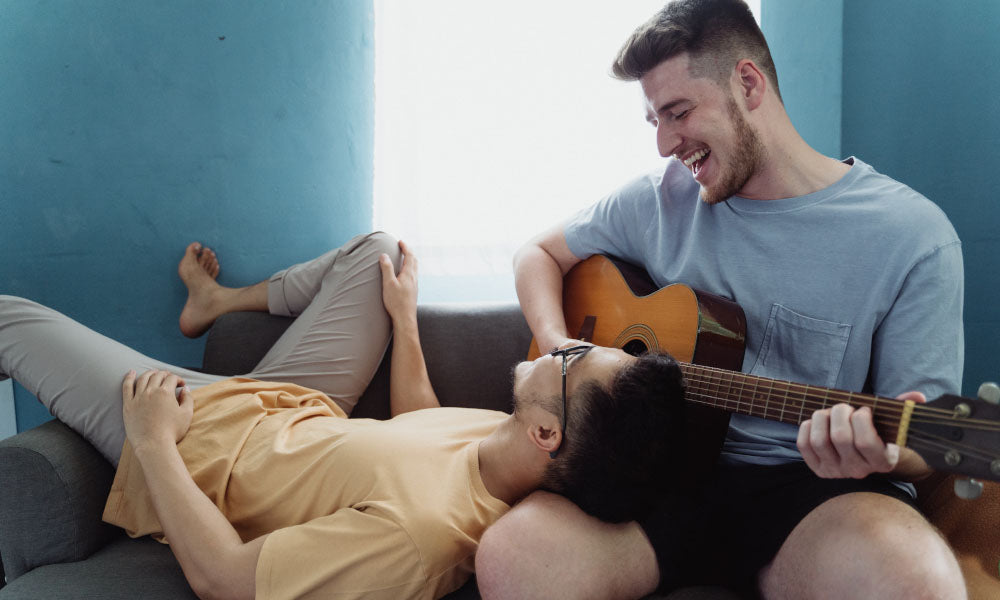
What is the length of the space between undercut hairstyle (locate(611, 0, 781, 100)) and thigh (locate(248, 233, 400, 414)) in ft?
3.07

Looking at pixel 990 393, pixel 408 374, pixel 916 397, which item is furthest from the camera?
pixel 408 374

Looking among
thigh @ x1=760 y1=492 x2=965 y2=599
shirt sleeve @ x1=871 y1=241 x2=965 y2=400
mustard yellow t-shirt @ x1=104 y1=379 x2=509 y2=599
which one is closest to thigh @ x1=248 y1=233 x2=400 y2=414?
mustard yellow t-shirt @ x1=104 y1=379 x2=509 y2=599

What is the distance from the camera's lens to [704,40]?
1447 millimetres

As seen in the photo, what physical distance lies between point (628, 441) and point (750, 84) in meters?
0.85

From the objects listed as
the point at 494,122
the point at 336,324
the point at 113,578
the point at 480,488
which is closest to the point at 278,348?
the point at 336,324

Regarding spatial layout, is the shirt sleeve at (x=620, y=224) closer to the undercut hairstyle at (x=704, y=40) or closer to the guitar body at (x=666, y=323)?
the guitar body at (x=666, y=323)

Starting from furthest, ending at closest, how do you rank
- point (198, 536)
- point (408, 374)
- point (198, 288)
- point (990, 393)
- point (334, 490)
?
point (198, 288)
point (408, 374)
point (334, 490)
point (198, 536)
point (990, 393)

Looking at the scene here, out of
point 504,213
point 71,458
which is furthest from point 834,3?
point 71,458

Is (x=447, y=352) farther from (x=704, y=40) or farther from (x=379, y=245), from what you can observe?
(x=704, y=40)

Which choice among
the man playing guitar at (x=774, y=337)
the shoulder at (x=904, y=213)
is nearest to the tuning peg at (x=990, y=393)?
the man playing guitar at (x=774, y=337)

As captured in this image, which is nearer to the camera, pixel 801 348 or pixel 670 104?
pixel 801 348

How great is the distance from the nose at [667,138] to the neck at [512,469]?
2.36ft

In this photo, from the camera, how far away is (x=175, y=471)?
1.31 meters

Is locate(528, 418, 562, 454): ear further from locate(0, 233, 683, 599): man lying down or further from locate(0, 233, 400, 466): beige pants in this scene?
locate(0, 233, 400, 466): beige pants
